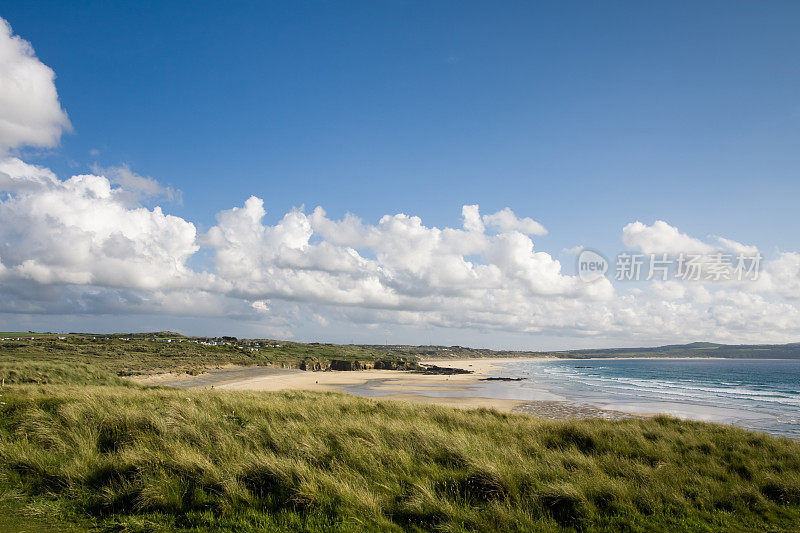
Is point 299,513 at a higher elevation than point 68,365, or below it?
higher

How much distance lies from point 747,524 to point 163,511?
9.17 m

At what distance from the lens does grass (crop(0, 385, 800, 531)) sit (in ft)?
20.7

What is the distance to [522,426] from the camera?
12828 mm

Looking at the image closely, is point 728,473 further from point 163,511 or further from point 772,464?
point 163,511

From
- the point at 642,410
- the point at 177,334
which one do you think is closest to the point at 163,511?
the point at 642,410

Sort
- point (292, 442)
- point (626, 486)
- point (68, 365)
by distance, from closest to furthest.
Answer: point (626, 486) < point (292, 442) < point (68, 365)

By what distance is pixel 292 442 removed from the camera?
903 cm

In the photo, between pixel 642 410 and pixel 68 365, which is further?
pixel 642 410

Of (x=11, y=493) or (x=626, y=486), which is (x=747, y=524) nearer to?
(x=626, y=486)

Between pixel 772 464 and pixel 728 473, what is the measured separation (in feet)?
6.18

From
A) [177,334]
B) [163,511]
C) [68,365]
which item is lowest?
[177,334]

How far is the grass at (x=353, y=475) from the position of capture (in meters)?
Answer: 6.31

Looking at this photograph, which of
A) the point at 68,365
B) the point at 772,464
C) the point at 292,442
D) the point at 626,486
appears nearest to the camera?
the point at 626,486

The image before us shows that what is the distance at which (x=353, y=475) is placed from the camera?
24.9ft
